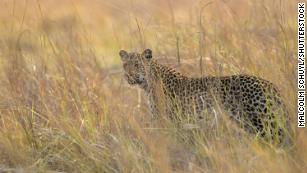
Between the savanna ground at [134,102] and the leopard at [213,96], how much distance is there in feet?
0.32

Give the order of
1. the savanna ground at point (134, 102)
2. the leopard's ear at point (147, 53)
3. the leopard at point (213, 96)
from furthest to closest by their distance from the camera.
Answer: the leopard's ear at point (147, 53), the leopard at point (213, 96), the savanna ground at point (134, 102)

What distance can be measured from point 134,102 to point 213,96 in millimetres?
1581

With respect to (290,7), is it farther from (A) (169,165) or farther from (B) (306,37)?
(A) (169,165)

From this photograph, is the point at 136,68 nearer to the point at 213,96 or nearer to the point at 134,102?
the point at 134,102

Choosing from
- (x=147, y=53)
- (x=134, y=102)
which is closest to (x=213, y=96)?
(x=147, y=53)

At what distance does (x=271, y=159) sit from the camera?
4.34m

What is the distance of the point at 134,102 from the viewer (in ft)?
21.8

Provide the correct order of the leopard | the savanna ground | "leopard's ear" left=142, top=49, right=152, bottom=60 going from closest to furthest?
the savanna ground → the leopard → "leopard's ear" left=142, top=49, right=152, bottom=60

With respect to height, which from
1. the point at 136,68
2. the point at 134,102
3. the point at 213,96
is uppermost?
the point at 136,68

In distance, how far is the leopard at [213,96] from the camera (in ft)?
17.0

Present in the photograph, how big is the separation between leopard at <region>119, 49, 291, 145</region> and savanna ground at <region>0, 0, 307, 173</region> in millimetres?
96

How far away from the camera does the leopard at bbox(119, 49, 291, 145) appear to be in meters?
5.18

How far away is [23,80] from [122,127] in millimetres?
1470

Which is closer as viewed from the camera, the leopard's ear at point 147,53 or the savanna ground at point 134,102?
the savanna ground at point 134,102
